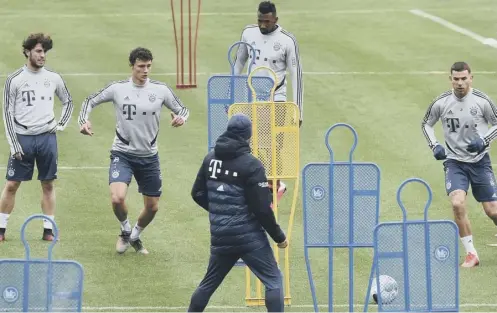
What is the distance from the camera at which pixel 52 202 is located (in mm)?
20203

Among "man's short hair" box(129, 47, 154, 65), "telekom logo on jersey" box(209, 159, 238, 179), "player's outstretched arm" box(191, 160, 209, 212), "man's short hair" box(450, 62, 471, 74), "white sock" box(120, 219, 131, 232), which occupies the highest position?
"man's short hair" box(129, 47, 154, 65)

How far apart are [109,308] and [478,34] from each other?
65.2 ft

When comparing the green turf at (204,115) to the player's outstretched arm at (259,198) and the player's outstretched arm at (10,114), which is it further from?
the player's outstretched arm at (259,198)

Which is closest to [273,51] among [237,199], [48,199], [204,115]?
[48,199]

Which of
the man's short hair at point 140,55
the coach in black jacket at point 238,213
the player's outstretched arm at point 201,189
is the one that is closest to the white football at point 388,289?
the coach in black jacket at point 238,213

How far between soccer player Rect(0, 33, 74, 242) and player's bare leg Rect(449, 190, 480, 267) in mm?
5099

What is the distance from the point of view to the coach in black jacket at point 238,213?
1527 cm

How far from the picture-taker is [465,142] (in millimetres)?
19438

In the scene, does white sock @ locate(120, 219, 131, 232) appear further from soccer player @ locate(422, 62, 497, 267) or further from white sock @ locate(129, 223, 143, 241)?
soccer player @ locate(422, 62, 497, 267)

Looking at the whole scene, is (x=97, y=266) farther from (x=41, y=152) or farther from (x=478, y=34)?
(x=478, y=34)

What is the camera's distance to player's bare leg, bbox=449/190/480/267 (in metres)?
19.2

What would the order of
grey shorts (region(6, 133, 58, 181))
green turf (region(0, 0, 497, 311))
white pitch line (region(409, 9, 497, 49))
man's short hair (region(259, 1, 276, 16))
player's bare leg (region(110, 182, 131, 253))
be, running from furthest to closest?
white pitch line (region(409, 9, 497, 49)), man's short hair (region(259, 1, 276, 16)), grey shorts (region(6, 133, 58, 181)), player's bare leg (region(110, 182, 131, 253)), green turf (region(0, 0, 497, 311))

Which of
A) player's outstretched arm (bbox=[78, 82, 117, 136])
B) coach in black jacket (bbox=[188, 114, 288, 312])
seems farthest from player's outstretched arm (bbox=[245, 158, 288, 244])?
player's outstretched arm (bbox=[78, 82, 117, 136])

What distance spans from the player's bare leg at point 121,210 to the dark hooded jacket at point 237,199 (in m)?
3.94
